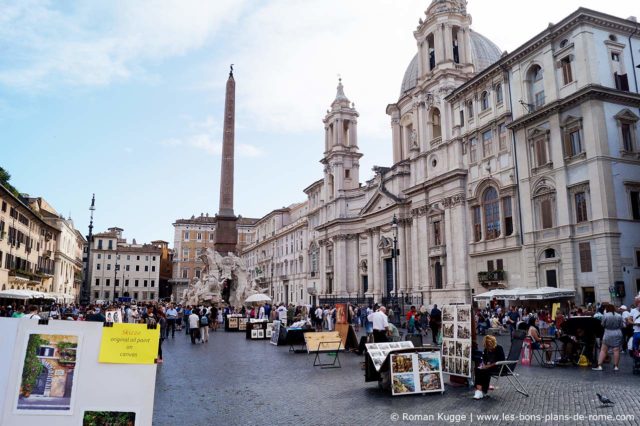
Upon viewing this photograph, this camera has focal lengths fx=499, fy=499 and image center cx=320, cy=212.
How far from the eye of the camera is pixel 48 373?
392 centimetres

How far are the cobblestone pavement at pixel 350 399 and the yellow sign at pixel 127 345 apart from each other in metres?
3.93

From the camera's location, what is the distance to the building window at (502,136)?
3173 centimetres

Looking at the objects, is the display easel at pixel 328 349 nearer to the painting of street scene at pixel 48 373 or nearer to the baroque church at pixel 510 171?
the painting of street scene at pixel 48 373

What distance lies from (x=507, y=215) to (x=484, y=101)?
8.43m

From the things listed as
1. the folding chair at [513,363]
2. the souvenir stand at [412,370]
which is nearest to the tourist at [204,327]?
the souvenir stand at [412,370]

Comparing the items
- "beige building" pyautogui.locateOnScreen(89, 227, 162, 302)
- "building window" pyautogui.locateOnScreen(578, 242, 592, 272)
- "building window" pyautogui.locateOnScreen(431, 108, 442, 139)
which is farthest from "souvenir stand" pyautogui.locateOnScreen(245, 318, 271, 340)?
"beige building" pyautogui.locateOnScreen(89, 227, 162, 302)

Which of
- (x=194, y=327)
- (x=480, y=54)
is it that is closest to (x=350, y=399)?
(x=194, y=327)

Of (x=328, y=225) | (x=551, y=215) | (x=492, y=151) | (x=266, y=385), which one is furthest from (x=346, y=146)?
(x=266, y=385)

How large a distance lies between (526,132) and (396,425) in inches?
1037

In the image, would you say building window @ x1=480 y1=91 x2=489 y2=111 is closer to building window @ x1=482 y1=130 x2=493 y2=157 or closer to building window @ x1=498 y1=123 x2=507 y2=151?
building window @ x1=482 y1=130 x2=493 y2=157

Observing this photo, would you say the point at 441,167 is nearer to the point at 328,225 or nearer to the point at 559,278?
the point at 559,278

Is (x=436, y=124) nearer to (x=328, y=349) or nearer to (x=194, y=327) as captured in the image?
(x=194, y=327)

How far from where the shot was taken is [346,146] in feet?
194

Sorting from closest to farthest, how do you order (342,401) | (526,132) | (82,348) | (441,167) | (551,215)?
(82,348) → (342,401) → (551,215) → (526,132) → (441,167)
